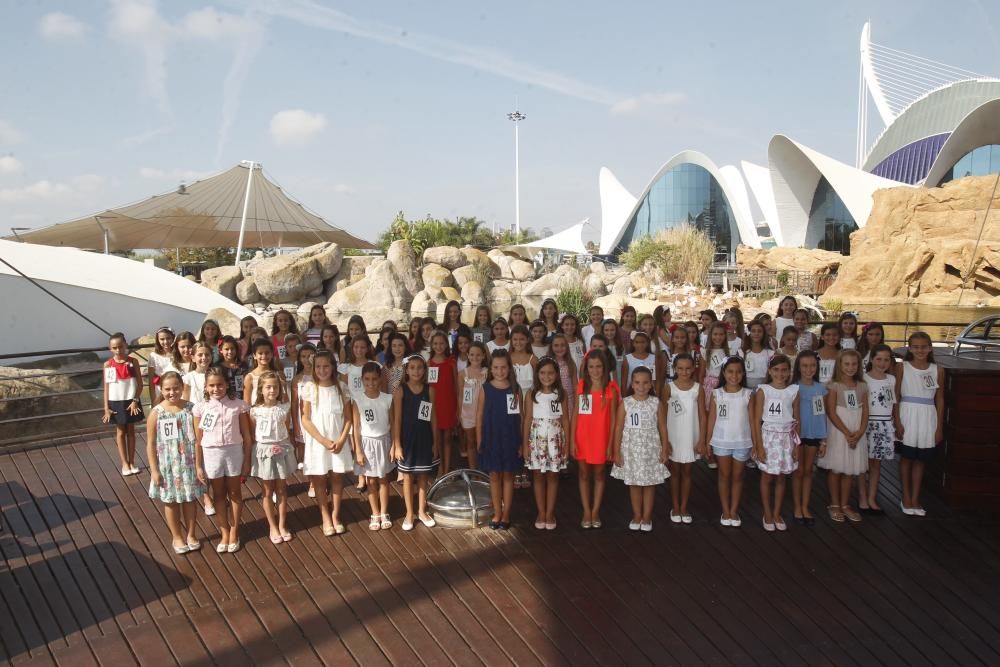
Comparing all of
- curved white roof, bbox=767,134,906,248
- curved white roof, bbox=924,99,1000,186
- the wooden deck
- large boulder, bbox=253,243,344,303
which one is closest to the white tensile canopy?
large boulder, bbox=253,243,344,303

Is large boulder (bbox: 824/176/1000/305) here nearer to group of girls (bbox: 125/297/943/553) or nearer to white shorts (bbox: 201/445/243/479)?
group of girls (bbox: 125/297/943/553)

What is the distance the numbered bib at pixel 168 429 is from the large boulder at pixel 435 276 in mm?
19660

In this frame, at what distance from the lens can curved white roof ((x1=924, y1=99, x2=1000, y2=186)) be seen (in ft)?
103

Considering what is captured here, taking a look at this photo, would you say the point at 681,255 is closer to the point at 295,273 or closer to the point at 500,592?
the point at 295,273

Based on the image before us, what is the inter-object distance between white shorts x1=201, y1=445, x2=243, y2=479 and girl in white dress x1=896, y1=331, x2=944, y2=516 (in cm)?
453

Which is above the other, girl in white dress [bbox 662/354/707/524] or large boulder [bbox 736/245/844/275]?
large boulder [bbox 736/245/844/275]

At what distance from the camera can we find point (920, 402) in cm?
472

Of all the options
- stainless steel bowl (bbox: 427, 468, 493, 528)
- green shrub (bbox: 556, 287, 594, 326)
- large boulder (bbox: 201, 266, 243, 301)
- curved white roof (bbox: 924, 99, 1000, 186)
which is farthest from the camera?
curved white roof (bbox: 924, 99, 1000, 186)

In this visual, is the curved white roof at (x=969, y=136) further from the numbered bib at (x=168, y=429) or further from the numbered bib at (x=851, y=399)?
the numbered bib at (x=168, y=429)

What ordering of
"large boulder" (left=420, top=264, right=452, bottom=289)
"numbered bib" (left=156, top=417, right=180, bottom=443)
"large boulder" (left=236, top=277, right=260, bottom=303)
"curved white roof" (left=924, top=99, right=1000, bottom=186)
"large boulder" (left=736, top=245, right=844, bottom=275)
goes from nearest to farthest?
"numbered bib" (left=156, top=417, right=180, bottom=443)
"large boulder" (left=236, top=277, right=260, bottom=303)
"large boulder" (left=420, top=264, right=452, bottom=289)
"large boulder" (left=736, top=245, right=844, bottom=275)
"curved white roof" (left=924, top=99, right=1000, bottom=186)

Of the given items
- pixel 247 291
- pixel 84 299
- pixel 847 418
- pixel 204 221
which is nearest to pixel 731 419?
pixel 847 418

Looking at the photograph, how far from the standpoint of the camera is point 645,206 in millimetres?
52312

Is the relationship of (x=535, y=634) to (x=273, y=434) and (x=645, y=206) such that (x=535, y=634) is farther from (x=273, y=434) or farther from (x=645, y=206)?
(x=645, y=206)

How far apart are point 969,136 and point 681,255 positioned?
18.8 meters
